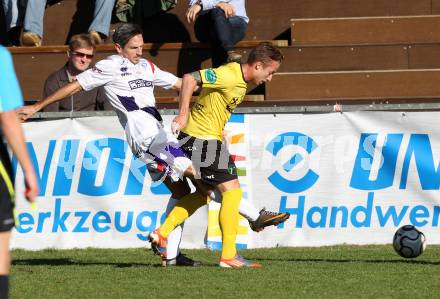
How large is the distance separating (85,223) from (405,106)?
141 inches

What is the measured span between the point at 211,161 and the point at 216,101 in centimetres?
53

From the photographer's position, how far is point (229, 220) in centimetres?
845

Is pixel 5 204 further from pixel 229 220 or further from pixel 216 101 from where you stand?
pixel 216 101

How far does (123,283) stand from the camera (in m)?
7.61

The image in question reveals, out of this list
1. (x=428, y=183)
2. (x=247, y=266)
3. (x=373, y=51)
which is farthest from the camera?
(x=373, y=51)

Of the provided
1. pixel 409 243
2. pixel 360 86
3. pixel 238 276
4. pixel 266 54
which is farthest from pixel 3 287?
pixel 360 86

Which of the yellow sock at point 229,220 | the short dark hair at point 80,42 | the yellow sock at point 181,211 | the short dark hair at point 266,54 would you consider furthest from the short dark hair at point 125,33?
the short dark hair at point 80,42

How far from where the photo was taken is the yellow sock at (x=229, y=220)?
844cm

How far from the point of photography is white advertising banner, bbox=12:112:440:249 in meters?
10.7

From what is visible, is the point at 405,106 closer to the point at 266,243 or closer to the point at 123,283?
the point at 266,243

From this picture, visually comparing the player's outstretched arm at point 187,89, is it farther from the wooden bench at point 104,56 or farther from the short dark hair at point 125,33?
the wooden bench at point 104,56

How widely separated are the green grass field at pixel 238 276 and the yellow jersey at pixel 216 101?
1159 millimetres

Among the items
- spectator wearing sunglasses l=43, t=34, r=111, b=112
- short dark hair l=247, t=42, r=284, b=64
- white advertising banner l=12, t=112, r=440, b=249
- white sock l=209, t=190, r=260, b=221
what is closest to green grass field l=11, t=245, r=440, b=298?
white sock l=209, t=190, r=260, b=221

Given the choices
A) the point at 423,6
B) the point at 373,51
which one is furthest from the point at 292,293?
the point at 423,6
